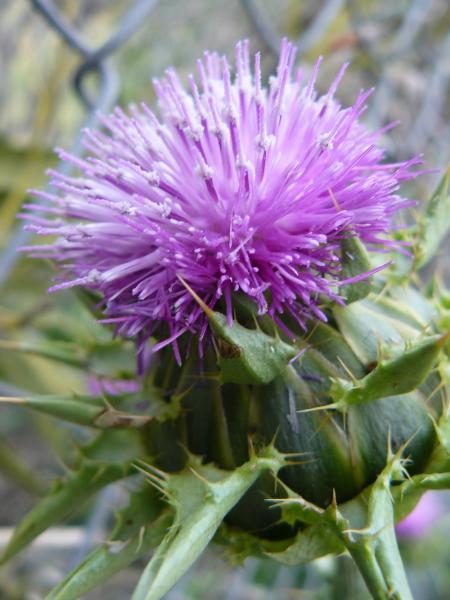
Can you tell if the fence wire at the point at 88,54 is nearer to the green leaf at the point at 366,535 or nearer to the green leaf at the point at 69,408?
the green leaf at the point at 69,408

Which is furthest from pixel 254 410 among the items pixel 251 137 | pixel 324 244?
pixel 251 137

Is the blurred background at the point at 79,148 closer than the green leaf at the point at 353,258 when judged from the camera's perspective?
No

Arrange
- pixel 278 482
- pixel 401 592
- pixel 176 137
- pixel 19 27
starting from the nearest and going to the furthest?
pixel 401 592 → pixel 278 482 → pixel 176 137 → pixel 19 27

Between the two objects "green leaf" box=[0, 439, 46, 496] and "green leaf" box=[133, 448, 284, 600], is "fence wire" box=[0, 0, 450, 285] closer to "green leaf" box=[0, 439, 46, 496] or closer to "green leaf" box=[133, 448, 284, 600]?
"green leaf" box=[0, 439, 46, 496]

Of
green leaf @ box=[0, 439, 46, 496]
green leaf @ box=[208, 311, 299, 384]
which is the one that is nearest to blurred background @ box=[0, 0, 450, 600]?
green leaf @ box=[0, 439, 46, 496]

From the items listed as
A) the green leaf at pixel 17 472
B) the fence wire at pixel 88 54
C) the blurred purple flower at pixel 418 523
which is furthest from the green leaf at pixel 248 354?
the blurred purple flower at pixel 418 523

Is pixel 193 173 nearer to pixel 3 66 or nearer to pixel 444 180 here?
pixel 444 180
